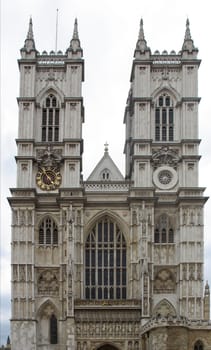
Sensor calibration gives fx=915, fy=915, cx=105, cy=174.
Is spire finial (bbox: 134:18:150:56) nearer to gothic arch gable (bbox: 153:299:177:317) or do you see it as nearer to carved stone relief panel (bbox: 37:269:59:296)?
carved stone relief panel (bbox: 37:269:59:296)

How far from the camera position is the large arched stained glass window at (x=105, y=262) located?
67188mm

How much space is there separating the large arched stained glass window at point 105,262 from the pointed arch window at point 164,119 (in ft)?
25.7

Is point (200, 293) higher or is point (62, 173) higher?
point (62, 173)

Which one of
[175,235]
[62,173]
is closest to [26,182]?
[62,173]

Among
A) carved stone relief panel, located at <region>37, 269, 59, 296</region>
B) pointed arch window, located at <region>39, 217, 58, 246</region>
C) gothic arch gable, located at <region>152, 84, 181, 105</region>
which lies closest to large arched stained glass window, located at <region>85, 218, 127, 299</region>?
carved stone relief panel, located at <region>37, 269, 59, 296</region>

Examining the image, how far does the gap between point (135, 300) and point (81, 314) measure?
394 centimetres

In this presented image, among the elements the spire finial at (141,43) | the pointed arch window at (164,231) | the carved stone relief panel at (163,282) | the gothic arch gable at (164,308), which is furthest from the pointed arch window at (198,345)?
the spire finial at (141,43)

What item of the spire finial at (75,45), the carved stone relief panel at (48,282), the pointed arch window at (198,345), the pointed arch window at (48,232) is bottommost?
the pointed arch window at (198,345)

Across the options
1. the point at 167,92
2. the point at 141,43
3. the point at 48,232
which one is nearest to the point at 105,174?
the point at 48,232

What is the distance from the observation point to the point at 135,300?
64.4 metres

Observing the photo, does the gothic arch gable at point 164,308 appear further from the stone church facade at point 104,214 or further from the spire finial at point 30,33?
the spire finial at point 30,33

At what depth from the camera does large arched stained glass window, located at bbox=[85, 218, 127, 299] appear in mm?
67188

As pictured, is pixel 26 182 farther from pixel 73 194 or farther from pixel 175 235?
pixel 175 235

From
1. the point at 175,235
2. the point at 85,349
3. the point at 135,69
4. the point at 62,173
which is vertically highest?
the point at 135,69
